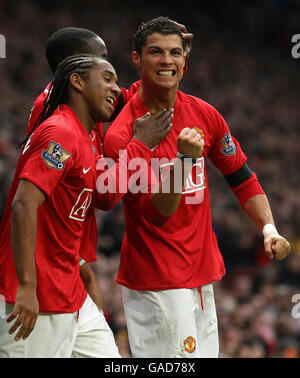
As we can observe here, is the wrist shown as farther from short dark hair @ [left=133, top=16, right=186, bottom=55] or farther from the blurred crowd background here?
the blurred crowd background

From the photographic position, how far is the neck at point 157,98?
3.65 metres

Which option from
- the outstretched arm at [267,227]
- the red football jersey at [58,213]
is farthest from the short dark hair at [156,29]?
the outstretched arm at [267,227]

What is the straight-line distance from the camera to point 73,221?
3.08m

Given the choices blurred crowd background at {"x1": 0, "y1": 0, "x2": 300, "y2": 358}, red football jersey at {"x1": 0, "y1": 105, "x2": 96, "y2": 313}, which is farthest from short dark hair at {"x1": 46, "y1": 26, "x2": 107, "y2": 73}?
blurred crowd background at {"x1": 0, "y1": 0, "x2": 300, "y2": 358}

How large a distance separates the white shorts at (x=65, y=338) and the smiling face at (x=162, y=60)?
4.13ft

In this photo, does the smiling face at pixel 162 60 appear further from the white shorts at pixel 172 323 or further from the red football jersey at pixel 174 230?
the white shorts at pixel 172 323

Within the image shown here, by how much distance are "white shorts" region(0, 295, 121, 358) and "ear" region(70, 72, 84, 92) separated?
107 cm

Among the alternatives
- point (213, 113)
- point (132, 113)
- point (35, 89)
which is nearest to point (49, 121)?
point (132, 113)

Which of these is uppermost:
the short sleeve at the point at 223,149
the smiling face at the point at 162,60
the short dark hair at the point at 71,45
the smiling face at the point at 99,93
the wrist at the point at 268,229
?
the short dark hair at the point at 71,45

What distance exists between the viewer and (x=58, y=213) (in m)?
3.02

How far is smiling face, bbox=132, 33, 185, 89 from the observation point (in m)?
3.59

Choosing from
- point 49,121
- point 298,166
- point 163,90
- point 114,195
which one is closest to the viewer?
point 49,121
